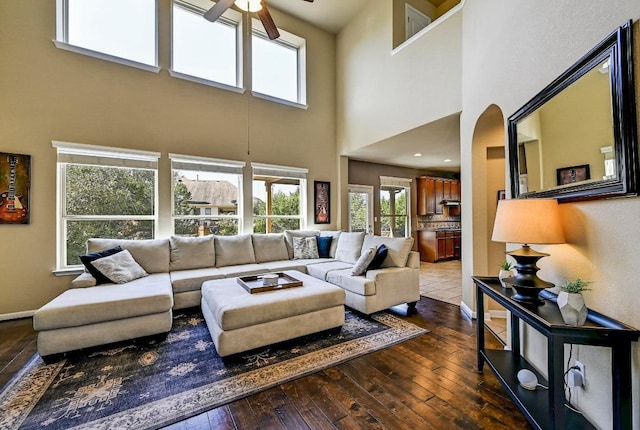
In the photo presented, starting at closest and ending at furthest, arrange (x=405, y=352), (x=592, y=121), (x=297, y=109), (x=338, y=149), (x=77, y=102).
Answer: (x=592, y=121) < (x=405, y=352) < (x=77, y=102) < (x=297, y=109) < (x=338, y=149)

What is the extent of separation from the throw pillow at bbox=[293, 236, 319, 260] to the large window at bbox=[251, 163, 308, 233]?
0.76 metres

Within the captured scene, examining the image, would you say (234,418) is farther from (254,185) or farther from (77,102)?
(77,102)

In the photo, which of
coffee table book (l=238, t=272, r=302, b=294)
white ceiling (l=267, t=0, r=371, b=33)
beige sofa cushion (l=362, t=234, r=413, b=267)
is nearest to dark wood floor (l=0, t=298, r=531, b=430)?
coffee table book (l=238, t=272, r=302, b=294)

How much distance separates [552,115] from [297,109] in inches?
184

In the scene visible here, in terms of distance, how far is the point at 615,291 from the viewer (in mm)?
1341

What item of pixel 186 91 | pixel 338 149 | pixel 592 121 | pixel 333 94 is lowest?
pixel 592 121

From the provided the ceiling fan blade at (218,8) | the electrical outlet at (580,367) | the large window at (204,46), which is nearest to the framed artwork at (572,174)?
the electrical outlet at (580,367)

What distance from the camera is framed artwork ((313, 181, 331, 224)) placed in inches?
235

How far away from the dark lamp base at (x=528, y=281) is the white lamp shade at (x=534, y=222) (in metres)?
0.15

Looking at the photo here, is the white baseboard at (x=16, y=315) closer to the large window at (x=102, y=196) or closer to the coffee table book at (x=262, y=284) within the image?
the large window at (x=102, y=196)

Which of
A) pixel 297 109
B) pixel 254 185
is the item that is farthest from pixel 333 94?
pixel 254 185

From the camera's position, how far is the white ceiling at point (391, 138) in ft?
15.0

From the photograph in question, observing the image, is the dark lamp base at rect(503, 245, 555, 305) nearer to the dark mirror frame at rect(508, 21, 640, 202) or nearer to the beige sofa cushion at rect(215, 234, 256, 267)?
the dark mirror frame at rect(508, 21, 640, 202)

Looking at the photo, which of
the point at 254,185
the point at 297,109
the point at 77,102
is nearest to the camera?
the point at 77,102
